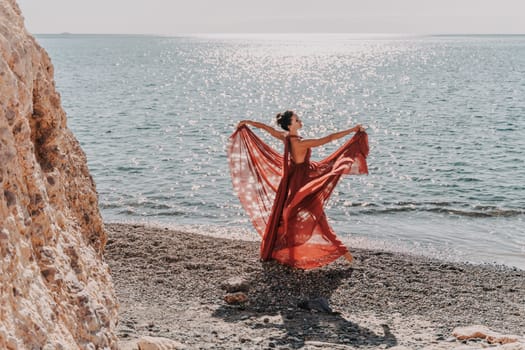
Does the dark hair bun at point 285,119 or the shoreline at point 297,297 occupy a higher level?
the dark hair bun at point 285,119

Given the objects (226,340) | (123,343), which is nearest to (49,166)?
(123,343)

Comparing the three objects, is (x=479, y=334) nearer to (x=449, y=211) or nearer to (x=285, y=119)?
(x=285, y=119)

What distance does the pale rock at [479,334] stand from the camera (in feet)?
22.4

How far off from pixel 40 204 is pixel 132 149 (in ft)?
68.0

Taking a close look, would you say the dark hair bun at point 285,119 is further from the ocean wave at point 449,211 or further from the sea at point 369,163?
the ocean wave at point 449,211

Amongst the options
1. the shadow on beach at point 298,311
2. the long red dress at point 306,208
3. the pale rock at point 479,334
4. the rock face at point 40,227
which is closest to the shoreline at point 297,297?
the shadow on beach at point 298,311

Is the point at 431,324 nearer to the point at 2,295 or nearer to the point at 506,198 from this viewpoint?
the point at 2,295

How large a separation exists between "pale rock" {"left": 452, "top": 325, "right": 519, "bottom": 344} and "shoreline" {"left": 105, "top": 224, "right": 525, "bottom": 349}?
0.57 ft

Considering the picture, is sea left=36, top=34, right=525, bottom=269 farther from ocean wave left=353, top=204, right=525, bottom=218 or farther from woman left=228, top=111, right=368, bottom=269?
woman left=228, top=111, right=368, bottom=269

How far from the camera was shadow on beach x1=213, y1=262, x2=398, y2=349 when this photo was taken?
7.12m

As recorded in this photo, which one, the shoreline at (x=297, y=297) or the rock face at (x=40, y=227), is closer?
the rock face at (x=40, y=227)

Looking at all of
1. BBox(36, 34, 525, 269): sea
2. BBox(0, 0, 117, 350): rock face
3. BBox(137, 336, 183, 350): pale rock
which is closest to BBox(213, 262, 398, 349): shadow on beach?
BBox(137, 336, 183, 350): pale rock

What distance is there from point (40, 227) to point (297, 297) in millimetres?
5392

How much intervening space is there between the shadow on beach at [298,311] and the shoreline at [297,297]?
1cm
